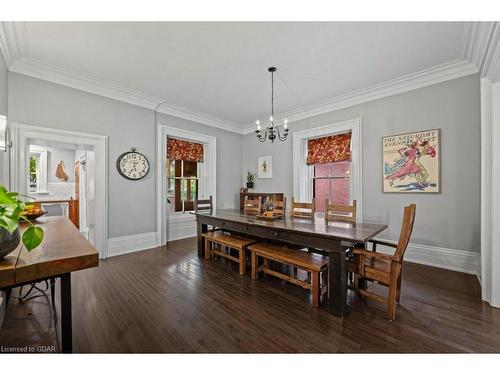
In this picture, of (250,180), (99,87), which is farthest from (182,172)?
(99,87)

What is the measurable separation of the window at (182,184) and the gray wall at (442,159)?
3.63 metres

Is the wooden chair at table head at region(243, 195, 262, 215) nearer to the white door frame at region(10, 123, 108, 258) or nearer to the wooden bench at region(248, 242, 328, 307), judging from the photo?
the wooden bench at region(248, 242, 328, 307)

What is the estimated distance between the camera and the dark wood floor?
162 cm

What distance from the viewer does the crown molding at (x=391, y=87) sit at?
2975mm

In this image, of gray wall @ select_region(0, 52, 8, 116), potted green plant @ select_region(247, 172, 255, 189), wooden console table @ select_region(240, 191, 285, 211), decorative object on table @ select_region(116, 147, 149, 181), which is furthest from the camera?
potted green plant @ select_region(247, 172, 255, 189)

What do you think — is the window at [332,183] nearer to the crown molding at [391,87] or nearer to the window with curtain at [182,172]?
the crown molding at [391,87]

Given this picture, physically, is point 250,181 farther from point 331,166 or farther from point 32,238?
point 32,238

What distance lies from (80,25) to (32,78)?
1506mm

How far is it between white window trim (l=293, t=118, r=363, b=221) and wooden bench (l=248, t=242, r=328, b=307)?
82.7 inches

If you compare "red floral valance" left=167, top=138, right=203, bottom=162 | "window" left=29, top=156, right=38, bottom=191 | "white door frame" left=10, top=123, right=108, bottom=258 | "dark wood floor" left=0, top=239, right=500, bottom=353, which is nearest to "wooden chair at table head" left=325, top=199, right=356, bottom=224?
"dark wood floor" left=0, top=239, right=500, bottom=353

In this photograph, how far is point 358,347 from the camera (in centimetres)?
159

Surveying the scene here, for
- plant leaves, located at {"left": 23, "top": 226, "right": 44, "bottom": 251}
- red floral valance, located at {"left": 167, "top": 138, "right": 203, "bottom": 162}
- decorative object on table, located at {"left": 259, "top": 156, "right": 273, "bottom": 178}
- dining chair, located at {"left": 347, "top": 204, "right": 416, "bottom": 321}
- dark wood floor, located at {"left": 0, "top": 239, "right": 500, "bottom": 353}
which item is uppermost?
red floral valance, located at {"left": 167, "top": 138, "right": 203, "bottom": 162}

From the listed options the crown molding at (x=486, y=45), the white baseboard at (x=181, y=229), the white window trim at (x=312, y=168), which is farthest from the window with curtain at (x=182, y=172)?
the crown molding at (x=486, y=45)
